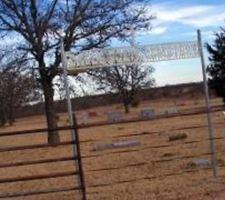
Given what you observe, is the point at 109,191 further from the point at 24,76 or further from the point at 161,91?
the point at 161,91

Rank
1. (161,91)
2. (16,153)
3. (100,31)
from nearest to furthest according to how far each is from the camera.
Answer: (16,153)
(100,31)
(161,91)

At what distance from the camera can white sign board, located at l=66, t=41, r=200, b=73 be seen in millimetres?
12438

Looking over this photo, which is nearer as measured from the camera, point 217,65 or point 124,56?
point 124,56

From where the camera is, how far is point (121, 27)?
31312mm

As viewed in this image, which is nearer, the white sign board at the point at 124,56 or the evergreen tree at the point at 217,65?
the white sign board at the point at 124,56

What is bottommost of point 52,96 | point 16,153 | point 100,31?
point 16,153

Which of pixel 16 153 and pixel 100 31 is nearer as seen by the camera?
pixel 16 153

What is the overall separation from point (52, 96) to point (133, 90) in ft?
161

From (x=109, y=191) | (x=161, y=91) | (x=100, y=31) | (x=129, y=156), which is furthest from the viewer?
(x=161, y=91)

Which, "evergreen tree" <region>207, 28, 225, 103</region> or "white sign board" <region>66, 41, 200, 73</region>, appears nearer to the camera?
"white sign board" <region>66, 41, 200, 73</region>

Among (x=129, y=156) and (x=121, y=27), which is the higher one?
(x=121, y=27)

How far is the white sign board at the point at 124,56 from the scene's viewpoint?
12.4 meters

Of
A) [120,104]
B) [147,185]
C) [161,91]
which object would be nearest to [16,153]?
[147,185]

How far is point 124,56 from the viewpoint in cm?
1254
